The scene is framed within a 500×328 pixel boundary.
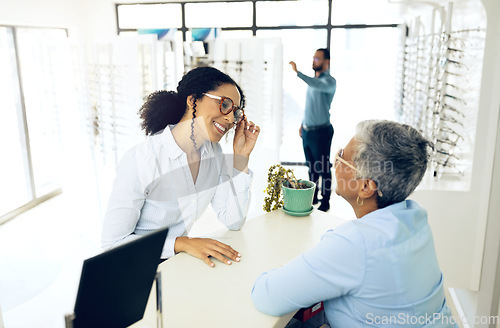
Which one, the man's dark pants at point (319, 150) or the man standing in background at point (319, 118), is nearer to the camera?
the man standing in background at point (319, 118)

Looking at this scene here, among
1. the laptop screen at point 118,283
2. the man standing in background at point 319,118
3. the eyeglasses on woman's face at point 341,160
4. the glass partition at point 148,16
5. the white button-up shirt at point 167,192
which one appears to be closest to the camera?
the laptop screen at point 118,283

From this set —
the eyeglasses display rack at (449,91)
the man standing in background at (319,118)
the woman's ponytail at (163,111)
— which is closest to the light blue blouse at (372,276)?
the woman's ponytail at (163,111)

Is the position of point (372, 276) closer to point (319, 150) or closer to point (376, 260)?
point (376, 260)

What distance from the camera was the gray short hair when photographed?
43.9 inches

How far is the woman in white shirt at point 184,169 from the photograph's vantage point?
154cm

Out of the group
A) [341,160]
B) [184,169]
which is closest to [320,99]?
[184,169]

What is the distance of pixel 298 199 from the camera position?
1768 mm

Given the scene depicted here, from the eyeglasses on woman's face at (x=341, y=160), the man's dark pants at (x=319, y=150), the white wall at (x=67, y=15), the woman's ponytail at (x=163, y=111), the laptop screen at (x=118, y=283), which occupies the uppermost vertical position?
the white wall at (x=67, y=15)

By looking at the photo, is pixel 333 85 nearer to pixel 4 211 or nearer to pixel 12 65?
pixel 12 65

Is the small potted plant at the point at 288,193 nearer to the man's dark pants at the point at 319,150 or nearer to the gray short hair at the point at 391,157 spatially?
the gray short hair at the point at 391,157

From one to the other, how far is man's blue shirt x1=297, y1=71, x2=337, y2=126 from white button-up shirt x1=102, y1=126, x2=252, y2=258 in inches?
82.2

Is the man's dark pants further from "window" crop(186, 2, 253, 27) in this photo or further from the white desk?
the white desk

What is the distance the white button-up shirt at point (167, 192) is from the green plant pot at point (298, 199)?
175 millimetres

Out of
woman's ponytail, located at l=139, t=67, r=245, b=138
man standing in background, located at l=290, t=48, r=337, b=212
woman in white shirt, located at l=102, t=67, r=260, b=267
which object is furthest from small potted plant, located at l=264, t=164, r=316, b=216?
man standing in background, located at l=290, t=48, r=337, b=212
